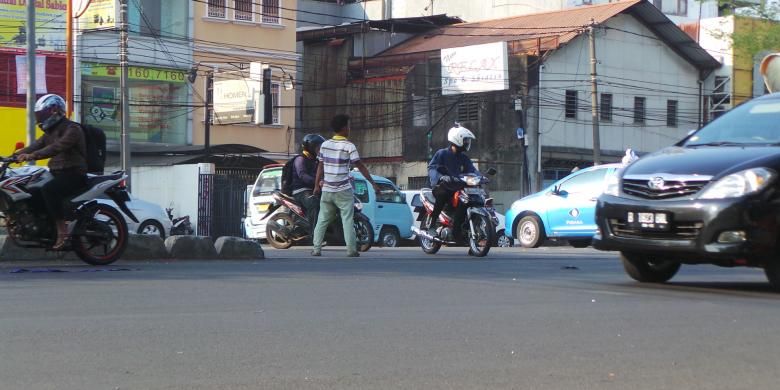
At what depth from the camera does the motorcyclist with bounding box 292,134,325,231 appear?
17.2m

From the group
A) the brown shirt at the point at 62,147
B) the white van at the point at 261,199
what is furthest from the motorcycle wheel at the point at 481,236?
the white van at the point at 261,199

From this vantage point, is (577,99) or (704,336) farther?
(577,99)

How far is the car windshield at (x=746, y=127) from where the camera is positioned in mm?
9961

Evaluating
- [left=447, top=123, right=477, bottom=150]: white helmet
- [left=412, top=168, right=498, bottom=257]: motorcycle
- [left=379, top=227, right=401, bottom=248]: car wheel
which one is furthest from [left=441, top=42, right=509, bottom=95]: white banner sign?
[left=412, top=168, right=498, bottom=257]: motorcycle

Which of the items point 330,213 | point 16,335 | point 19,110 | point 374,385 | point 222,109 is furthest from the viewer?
point 222,109

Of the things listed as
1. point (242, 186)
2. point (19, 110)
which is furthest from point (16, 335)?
point (19, 110)

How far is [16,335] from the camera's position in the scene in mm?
6738

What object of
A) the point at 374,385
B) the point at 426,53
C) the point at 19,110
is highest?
the point at 426,53

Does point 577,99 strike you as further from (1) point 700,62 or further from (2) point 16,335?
(2) point 16,335

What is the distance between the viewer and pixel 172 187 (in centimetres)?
3484

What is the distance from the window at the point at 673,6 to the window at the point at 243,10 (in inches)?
1247

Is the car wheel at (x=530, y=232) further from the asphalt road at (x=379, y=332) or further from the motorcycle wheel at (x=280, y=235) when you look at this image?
the asphalt road at (x=379, y=332)

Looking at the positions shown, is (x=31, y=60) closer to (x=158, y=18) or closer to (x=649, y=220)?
(x=158, y=18)

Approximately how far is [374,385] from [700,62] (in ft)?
163
